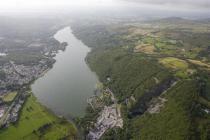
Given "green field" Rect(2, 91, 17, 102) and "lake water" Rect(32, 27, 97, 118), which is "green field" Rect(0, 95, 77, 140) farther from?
"green field" Rect(2, 91, 17, 102)

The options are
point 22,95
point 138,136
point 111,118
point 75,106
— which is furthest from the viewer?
point 22,95

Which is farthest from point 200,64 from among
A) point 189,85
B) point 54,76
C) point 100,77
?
point 54,76

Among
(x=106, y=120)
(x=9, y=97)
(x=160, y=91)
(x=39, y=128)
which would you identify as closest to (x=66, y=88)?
(x=9, y=97)

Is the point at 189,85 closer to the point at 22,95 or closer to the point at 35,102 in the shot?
the point at 35,102

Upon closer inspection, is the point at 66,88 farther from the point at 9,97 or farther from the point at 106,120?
the point at 106,120

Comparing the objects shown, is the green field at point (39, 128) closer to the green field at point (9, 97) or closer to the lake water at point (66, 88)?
the lake water at point (66, 88)
